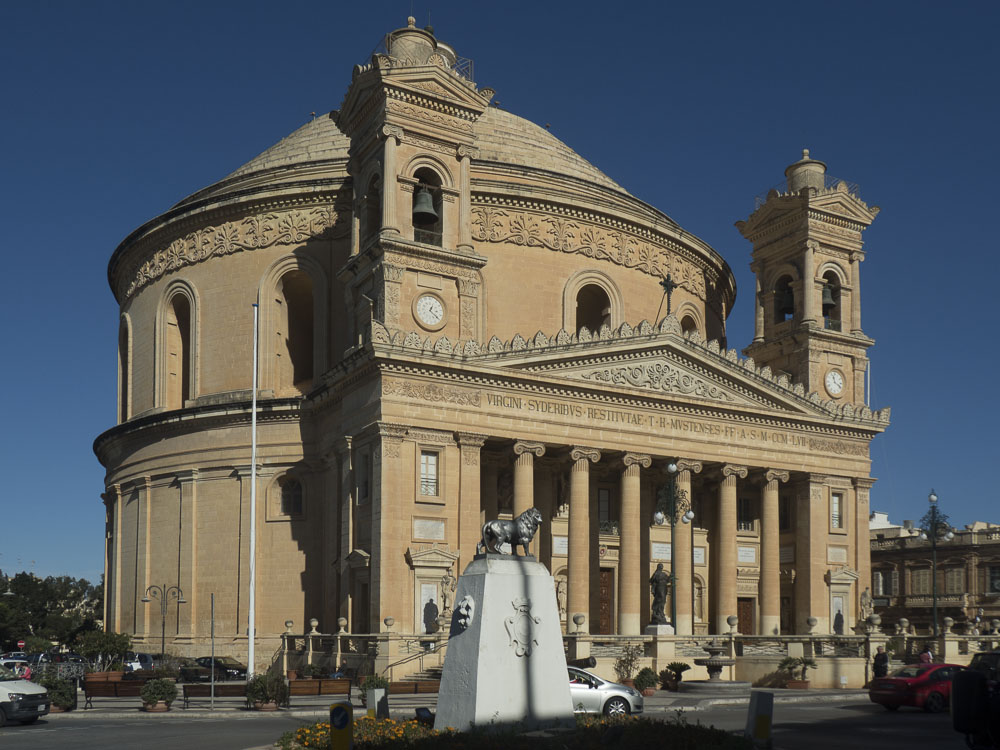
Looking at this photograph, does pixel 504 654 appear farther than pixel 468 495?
No

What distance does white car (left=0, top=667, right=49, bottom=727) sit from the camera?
1059 inches

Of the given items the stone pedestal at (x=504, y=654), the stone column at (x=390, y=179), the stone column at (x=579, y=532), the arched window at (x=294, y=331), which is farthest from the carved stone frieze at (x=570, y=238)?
the stone pedestal at (x=504, y=654)

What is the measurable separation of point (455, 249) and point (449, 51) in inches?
659

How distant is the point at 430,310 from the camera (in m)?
42.0

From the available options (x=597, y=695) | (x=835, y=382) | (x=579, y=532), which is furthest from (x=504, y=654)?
(x=835, y=382)

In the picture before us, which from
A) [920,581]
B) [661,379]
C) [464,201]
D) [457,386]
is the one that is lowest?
[920,581]

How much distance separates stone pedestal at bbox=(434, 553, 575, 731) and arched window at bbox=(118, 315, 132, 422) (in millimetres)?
44612

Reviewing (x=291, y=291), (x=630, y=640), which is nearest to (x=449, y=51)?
(x=291, y=291)

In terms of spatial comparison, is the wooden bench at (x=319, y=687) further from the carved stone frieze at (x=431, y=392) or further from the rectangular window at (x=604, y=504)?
the rectangular window at (x=604, y=504)

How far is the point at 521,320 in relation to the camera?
49.8 metres

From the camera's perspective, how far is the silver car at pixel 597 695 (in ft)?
83.9

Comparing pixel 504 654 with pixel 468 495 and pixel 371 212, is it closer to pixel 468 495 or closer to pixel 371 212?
pixel 468 495

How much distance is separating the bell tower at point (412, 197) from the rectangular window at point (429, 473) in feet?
14.9

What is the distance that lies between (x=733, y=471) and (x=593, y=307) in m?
11.9
